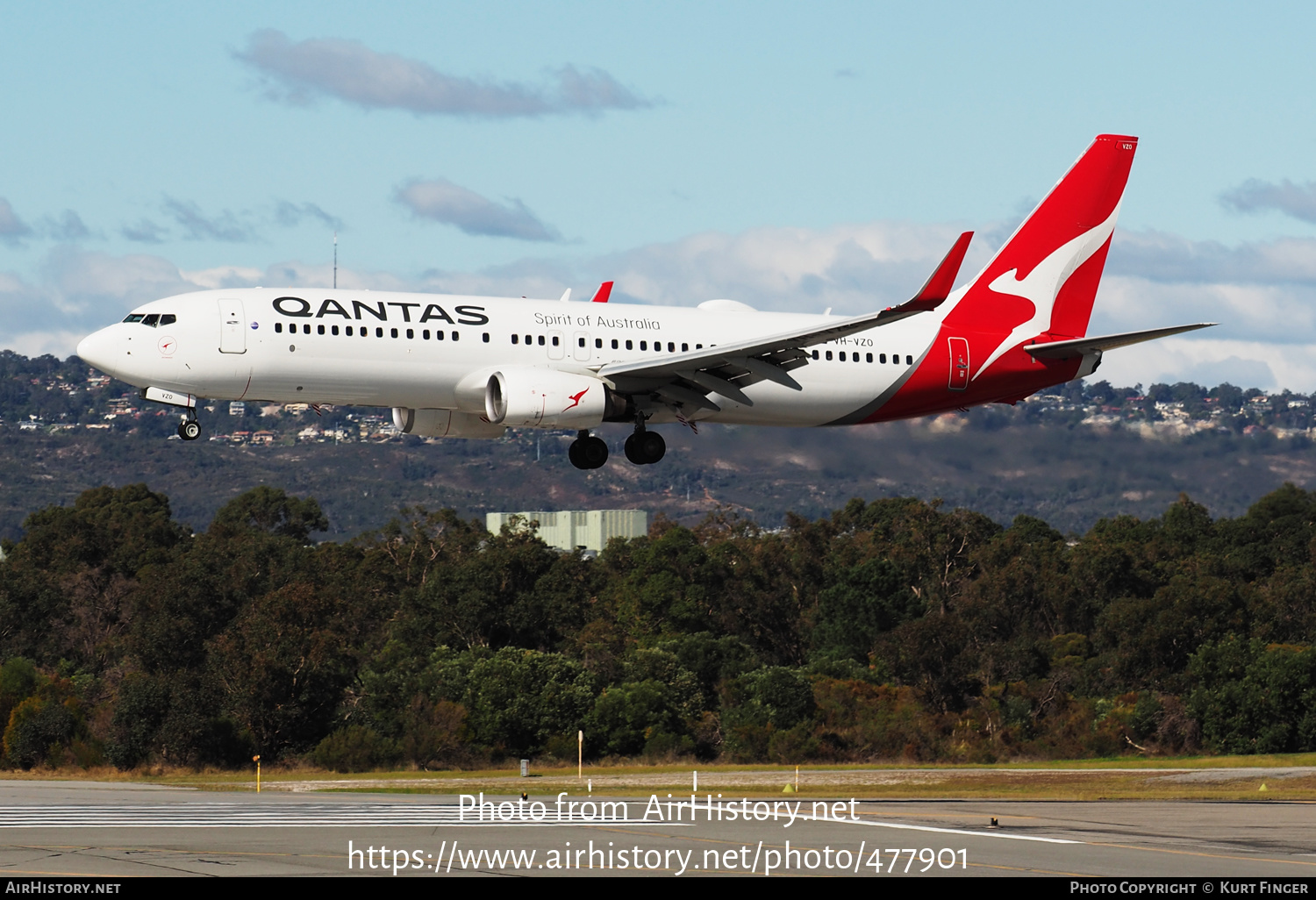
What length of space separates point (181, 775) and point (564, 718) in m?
21.1

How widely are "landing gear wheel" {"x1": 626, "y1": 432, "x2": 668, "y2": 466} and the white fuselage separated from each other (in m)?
0.96

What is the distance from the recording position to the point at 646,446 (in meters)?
49.5

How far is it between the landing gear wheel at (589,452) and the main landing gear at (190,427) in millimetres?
10180

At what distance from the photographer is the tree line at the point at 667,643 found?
98.9m

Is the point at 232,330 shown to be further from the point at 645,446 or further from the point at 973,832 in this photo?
the point at 973,832

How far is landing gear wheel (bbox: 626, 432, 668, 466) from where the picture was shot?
4941cm

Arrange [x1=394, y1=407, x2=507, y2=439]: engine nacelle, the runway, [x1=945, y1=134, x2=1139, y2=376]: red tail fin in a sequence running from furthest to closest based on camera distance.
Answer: [x1=945, y1=134, x2=1139, y2=376]: red tail fin < [x1=394, y1=407, x2=507, y2=439]: engine nacelle < the runway

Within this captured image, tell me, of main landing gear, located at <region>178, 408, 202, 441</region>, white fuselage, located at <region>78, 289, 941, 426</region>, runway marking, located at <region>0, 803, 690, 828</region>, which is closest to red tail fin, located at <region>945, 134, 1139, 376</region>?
white fuselage, located at <region>78, 289, 941, 426</region>

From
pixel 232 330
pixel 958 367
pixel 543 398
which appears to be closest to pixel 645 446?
pixel 543 398

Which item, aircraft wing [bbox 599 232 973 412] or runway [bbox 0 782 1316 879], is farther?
aircraft wing [bbox 599 232 973 412]

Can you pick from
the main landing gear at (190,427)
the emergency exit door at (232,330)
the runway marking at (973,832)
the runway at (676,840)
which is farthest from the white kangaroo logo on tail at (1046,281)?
the main landing gear at (190,427)

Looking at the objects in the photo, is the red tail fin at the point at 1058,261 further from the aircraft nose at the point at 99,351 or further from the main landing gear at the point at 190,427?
the aircraft nose at the point at 99,351

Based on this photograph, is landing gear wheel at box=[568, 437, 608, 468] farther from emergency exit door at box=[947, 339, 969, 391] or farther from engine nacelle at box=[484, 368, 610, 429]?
emergency exit door at box=[947, 339, 969, 391]

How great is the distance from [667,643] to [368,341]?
230 ft
